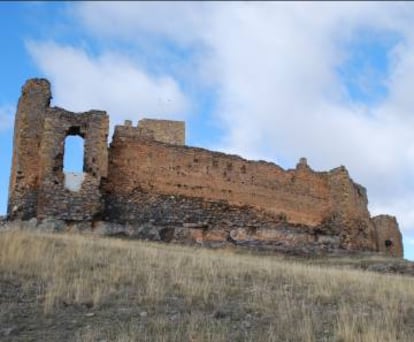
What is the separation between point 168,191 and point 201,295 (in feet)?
45.4

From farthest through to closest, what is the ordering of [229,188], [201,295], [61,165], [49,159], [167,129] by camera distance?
[167,129] < [229,188] < [61,165] < [49,159] < [201,295]

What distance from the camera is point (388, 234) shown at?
3462 centimetres

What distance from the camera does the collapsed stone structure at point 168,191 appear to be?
21594mm

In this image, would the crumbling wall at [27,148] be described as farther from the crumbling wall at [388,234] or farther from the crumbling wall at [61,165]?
the crumbling wall at [388,234]

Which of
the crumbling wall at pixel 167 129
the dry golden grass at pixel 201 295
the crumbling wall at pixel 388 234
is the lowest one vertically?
the dry golden grass at pixel 201 295

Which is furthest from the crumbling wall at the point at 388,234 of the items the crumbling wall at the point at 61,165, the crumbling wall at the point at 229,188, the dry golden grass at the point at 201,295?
the dry golden grass at the point at 201,295

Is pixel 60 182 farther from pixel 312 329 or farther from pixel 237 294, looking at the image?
pixel 312 329

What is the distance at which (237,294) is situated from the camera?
10961 millimetres

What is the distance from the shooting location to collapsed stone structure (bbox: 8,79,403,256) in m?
21.6

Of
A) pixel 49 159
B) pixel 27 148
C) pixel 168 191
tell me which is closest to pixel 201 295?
pixel 49 159

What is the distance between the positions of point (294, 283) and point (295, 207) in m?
15.7

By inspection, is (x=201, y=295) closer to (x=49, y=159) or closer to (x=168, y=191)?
(x=49, y=159)

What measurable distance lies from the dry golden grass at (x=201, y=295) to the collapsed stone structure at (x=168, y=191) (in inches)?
261

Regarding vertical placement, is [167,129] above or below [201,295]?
above
